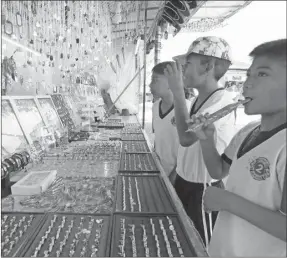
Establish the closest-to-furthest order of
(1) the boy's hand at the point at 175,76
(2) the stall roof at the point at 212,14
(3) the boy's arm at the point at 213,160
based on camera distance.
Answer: (3) the boy's arm at the point at 213,160, (1) the boy's hand at the point at 175,76, (2) the stall roof at the point at 212,14

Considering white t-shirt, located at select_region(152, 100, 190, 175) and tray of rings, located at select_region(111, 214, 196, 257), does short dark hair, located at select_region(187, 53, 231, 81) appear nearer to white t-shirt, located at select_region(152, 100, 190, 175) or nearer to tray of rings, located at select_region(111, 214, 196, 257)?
white t-shirt, located at select_region(152, 100, 190, 175)

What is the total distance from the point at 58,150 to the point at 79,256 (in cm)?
136

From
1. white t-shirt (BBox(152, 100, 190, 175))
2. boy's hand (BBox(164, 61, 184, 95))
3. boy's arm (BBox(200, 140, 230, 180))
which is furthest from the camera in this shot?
white t-shirt (BBox(152, 100, 190, 175))

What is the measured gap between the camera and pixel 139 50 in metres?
7.50

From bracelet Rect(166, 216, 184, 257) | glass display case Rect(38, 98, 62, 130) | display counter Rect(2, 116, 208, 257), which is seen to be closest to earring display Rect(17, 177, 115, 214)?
display counter Rect(2, 116, 208, 257)

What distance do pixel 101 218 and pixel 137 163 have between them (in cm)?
80

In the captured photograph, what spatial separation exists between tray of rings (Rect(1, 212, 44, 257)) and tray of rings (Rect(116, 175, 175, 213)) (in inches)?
11.5

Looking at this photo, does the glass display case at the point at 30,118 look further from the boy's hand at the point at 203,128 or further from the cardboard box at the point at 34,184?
the boy's hand at the point at 203,128

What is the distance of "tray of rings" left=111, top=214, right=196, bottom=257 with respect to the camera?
806 mm

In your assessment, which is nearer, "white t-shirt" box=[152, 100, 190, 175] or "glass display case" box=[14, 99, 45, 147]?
"glass display case" box=[14, 99, 45, 147]

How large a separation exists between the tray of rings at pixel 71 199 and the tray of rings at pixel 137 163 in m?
0.28

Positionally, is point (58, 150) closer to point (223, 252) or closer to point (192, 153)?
point (192, 153)

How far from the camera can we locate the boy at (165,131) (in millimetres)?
2059

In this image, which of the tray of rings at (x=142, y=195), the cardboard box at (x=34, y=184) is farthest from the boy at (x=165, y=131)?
the cardboard box at (x=34, y=184)
